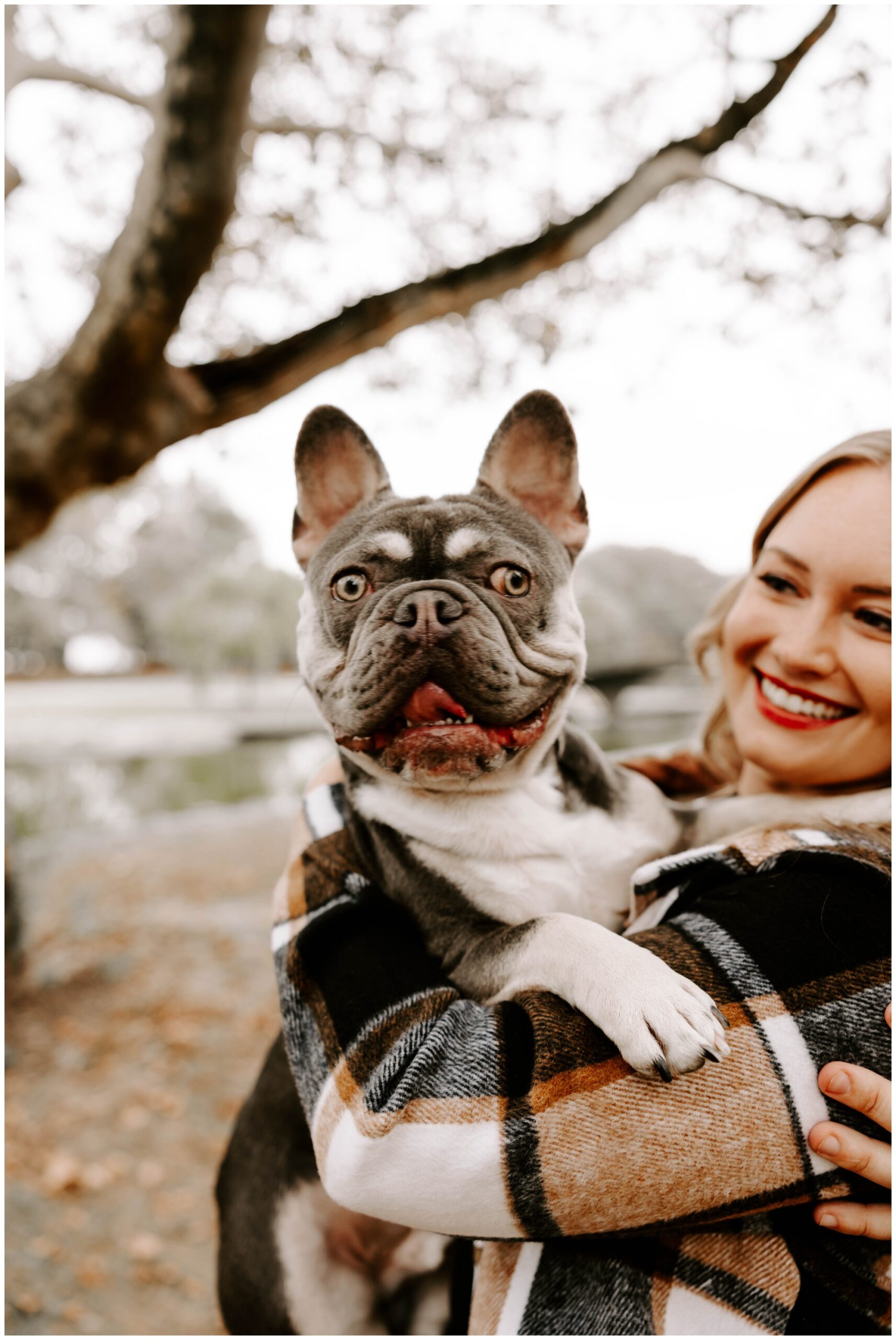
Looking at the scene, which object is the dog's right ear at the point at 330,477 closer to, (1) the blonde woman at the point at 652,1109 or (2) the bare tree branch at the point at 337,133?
(1) the blonde woman at the point at 652,1109

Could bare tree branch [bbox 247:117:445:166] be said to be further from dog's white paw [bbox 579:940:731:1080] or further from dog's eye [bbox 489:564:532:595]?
dog's white paw [bbox 579:940:731:1080]

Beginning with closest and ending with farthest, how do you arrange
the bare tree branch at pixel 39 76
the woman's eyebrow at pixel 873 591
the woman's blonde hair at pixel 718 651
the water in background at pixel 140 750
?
the woman's eyebrow at pixel 873 591 < the woman's blonde hair at pixel 718 651 < the bare tree branch at pixel 39 76 < the water in background at pixel 140 750

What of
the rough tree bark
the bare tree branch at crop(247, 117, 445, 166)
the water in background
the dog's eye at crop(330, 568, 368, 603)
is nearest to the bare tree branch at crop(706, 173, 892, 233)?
the rough tree bark

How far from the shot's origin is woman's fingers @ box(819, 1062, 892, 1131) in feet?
3.32

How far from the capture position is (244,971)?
A: 17.6ft

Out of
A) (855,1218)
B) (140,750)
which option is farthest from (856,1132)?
(140,750)

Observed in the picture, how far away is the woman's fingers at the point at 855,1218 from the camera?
1077mm

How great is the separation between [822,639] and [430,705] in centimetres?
78

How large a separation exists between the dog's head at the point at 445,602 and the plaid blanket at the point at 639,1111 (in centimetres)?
33

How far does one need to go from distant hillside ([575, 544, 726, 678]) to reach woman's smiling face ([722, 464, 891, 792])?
0.25 meters

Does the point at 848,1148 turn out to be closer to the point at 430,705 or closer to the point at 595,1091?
the point at 595,1091

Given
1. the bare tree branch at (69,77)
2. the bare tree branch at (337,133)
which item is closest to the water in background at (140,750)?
the bare tree branch at (337,133)

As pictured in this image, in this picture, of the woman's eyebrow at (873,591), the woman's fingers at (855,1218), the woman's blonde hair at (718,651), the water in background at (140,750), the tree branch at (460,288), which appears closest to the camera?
the woman's fingers at (855,1218)

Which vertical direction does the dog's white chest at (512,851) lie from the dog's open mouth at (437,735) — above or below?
below
